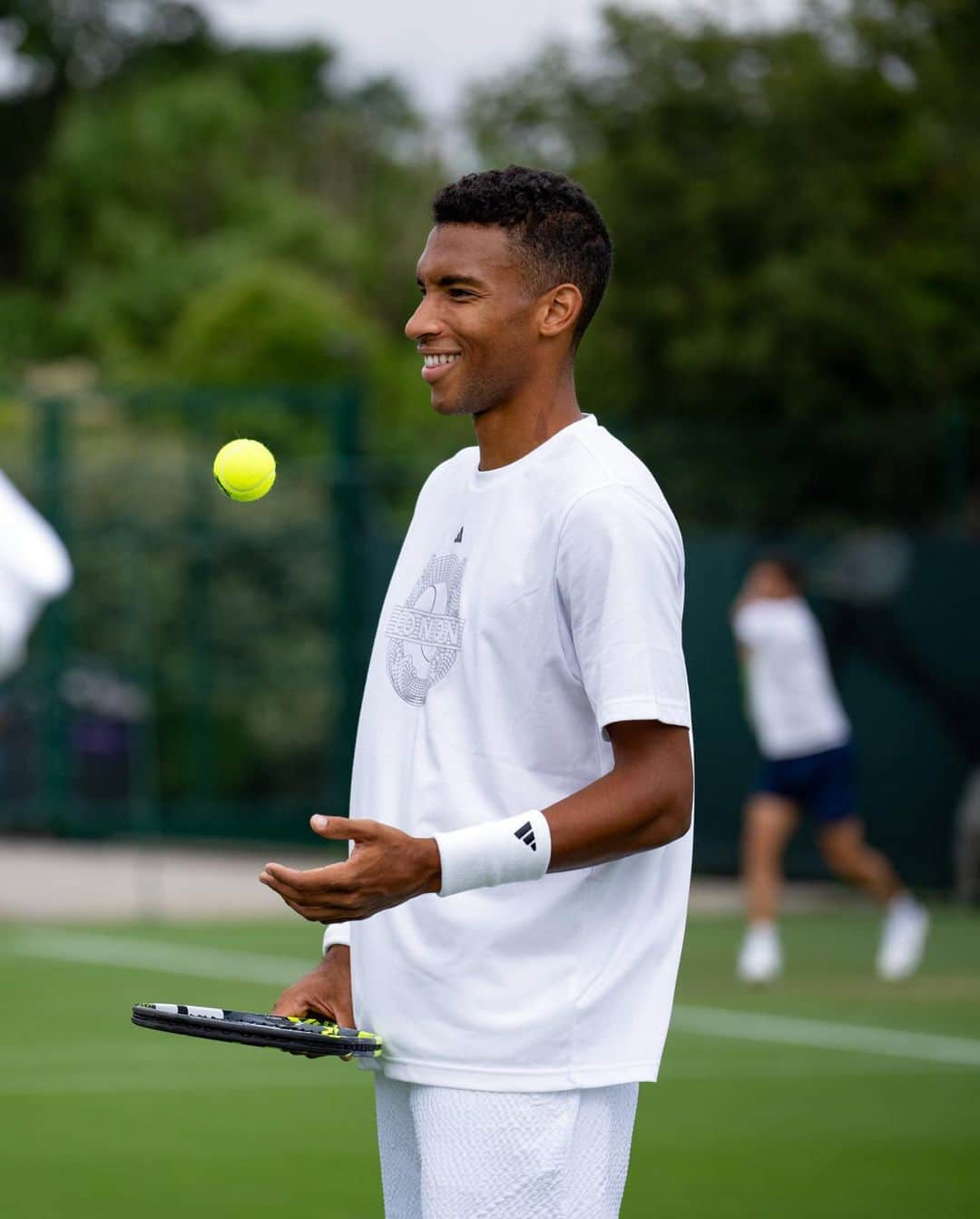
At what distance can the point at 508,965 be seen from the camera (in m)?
3.12

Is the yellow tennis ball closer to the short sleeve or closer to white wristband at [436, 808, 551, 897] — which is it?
the short sleeve

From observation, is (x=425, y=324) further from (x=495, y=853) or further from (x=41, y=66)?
(x=41, y=66)

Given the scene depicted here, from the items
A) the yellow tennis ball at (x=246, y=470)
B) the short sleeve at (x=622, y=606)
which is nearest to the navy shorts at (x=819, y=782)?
the yellow tennis ball at (x=246, y=470)

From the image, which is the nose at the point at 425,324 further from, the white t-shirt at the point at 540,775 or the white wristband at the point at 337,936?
the white wristband at the point at 337,936

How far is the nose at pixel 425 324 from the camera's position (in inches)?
128

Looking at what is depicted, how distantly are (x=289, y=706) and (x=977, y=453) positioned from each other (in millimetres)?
5485

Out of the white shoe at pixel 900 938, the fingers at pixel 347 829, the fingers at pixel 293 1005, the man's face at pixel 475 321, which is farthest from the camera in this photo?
the white shoe at pixel 900 938

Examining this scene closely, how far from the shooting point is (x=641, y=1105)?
8367 mm

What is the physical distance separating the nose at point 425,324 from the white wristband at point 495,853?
683 mm

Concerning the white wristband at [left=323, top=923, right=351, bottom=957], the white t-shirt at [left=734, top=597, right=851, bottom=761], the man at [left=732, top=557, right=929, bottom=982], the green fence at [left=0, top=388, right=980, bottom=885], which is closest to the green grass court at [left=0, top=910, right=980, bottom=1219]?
the man at [left=732, top=557, right=929, bottom=982]

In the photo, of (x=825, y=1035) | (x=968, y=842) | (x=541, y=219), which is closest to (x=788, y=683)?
(x=825, y=1035)

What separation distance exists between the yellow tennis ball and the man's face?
0.41 meters

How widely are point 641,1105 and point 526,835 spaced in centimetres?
558

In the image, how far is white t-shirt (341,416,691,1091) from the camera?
307 centimetres
